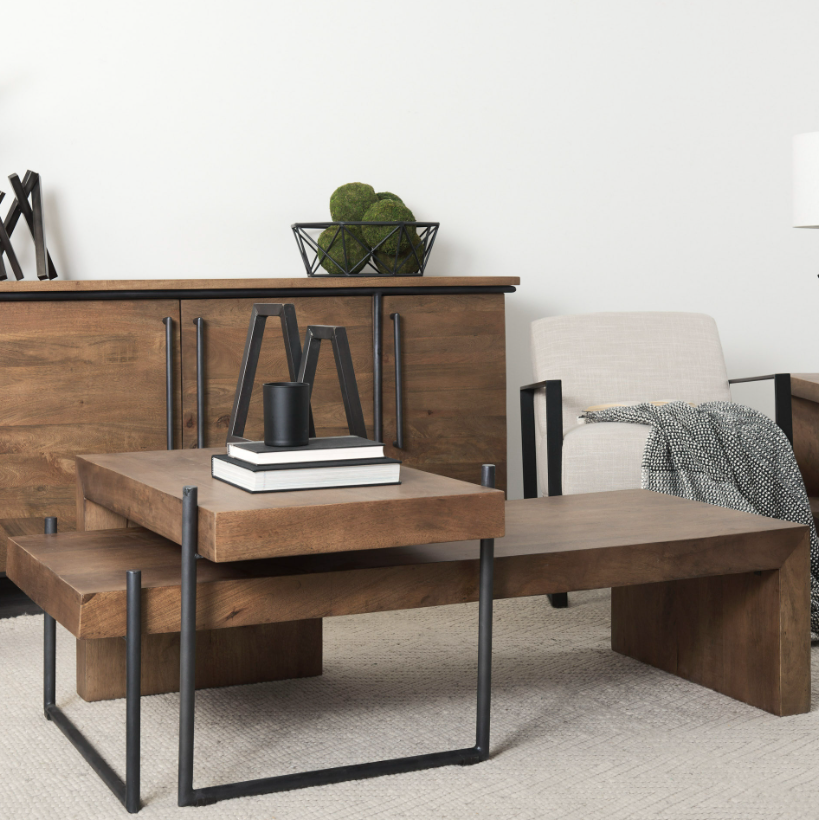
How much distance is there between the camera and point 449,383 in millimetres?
2998

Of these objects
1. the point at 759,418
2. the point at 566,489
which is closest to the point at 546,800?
the point at 566,489

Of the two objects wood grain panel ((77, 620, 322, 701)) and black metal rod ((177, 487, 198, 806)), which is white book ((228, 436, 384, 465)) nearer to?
black metal rod ((177, 487, 198, 806))

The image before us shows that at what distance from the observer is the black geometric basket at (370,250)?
308 cm

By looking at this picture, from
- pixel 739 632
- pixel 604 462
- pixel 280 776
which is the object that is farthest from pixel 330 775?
pixel 604 462

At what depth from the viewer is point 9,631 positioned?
2.63 meters

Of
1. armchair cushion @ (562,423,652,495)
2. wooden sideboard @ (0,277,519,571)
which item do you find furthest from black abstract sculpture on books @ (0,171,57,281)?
armchair cushion @ (562,423,652,495)

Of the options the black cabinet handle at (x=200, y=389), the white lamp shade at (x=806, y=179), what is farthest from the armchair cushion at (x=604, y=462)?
the black cabinet handle at (x=200, y=389)

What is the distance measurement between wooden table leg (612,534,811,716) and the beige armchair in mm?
576

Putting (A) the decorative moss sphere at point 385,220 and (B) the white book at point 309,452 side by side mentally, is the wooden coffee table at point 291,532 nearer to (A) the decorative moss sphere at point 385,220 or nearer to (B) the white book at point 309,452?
(B) the white book at point 309,452

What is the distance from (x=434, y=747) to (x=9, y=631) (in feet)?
4.36

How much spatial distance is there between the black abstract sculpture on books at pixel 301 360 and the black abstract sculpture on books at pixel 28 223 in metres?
1.37

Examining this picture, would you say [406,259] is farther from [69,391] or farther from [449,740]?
[449,740]

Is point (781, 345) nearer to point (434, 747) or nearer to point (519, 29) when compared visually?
point (519, 29)

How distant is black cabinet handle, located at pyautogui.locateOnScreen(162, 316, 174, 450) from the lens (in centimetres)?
275
